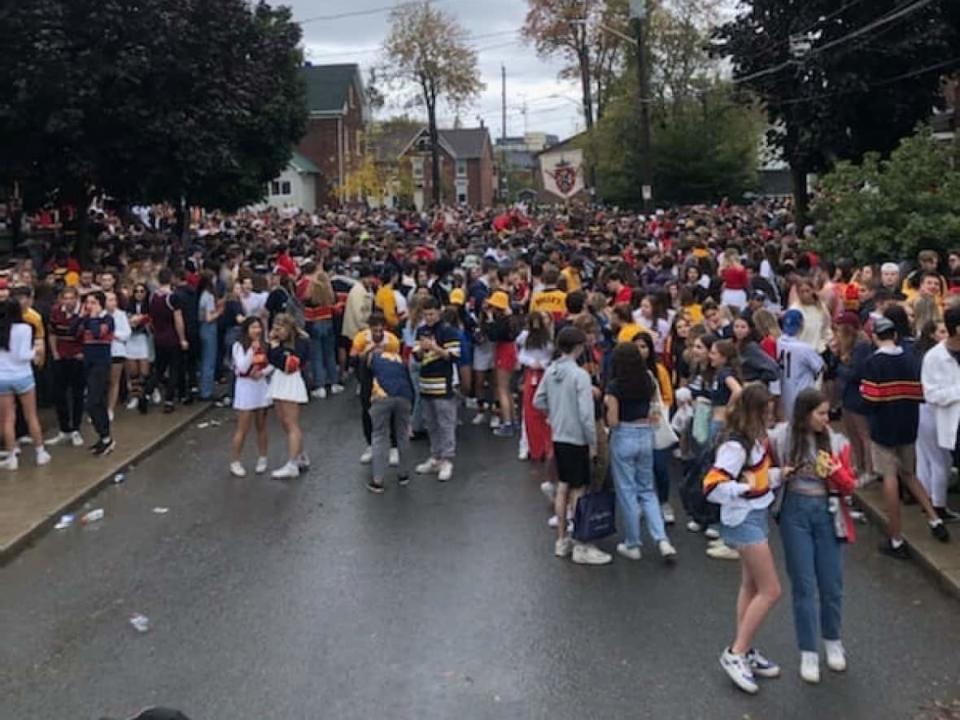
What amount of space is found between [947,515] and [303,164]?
215ft

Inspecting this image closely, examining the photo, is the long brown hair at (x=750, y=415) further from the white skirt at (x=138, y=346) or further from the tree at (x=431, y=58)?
the tree at (x=431, y=58)

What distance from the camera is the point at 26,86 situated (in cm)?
1731

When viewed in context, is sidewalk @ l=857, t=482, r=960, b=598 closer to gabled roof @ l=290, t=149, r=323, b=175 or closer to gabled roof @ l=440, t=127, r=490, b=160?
gabled roof @ l=290, t=149, r=323, b=175

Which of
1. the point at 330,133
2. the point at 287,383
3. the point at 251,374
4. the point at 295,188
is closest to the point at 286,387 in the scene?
the point at 287,383

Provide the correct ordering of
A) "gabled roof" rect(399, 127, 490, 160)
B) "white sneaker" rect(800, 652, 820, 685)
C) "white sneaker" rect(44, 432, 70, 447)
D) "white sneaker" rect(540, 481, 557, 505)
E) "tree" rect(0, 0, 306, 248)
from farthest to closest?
"gabled roof" rect(399, 127, 490, 160) → "tree" rect(0, 0, 306, 248) → "white sneaker" rect(44, 432, 70, 447) → "white sneaker" rect(540, 481, 557, 505) → "white sneaker" rect(800, 652, 820, 685)

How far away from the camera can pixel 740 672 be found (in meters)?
6.09

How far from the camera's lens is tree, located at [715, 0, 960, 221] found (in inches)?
927

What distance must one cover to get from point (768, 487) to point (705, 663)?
3.80 feet

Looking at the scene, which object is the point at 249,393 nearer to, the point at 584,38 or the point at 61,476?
the point at 61,476

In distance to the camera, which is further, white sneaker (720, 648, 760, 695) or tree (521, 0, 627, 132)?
tree (521, 0, 627, 132)

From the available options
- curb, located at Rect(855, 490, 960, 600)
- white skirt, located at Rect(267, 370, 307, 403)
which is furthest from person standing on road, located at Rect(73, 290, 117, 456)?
curb, located at Rect(855, 490, 960, 600)

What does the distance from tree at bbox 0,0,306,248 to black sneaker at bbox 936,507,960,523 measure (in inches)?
552

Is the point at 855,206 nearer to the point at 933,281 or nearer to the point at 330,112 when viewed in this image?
the point at 933,281

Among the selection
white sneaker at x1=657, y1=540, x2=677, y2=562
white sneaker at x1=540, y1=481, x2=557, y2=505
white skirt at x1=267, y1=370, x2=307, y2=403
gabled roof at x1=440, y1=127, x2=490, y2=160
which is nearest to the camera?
white sneaker at x1=657, y1=540, x2=677, y2=562
